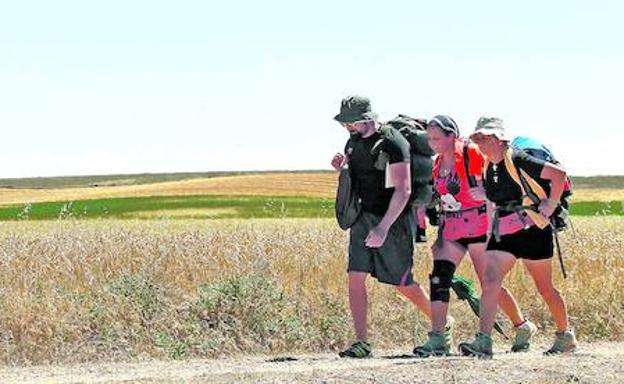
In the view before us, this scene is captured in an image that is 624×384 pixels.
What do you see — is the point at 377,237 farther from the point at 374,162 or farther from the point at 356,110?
the point at 356,110

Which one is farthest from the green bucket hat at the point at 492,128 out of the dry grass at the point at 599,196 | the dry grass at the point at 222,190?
the dry grass at the point at 222,190

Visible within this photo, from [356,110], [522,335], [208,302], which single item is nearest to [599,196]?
[208,302]

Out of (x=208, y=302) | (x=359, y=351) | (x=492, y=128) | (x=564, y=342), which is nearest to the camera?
(x=492, y=128)

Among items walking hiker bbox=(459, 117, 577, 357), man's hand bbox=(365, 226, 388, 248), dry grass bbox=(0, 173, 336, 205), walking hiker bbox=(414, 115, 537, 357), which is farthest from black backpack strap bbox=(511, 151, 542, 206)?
dry grass bbox=(0, 173, 336, 205)

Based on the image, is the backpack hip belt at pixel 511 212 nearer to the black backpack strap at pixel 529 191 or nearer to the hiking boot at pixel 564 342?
the black backpack strap at pixel 529 191

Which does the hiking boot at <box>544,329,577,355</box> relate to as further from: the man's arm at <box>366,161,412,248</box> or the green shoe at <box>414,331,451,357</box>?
the man's arm at <box>366,161,412,248</box>

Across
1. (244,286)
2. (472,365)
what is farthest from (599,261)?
(472,365)

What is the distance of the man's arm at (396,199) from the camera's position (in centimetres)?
988

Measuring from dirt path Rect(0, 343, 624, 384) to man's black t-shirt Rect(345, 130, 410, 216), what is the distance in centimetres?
128

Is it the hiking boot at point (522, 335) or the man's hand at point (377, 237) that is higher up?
the man's hand at point (377, 237)

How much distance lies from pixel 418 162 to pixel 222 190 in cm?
5133

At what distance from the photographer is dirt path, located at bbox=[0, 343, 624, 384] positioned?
852 centimetres

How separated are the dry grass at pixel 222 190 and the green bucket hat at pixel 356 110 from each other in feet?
157

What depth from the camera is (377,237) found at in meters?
9.95
